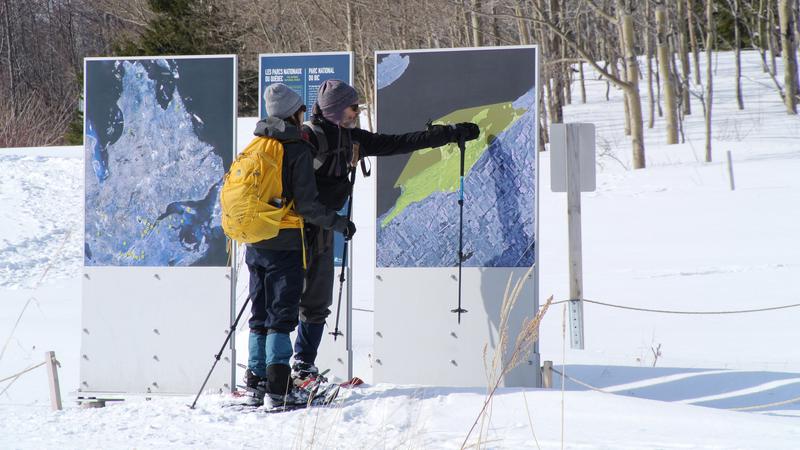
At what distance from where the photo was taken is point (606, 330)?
9156 mm

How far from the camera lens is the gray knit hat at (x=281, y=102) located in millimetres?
4969

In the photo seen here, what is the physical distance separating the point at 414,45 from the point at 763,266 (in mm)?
20985

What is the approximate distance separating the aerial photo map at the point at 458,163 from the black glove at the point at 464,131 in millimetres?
200

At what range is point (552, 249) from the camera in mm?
13250

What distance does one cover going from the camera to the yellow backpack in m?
4.76

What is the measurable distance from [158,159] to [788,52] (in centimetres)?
2226

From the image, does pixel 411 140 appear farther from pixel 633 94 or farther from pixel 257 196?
pixel 633 94

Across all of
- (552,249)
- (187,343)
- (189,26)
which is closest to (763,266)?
(552,249)

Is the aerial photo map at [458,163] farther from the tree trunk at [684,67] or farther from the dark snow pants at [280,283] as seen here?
the tree trunk at [684,67]

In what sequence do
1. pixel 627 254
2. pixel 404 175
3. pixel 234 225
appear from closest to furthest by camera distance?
pixel 234 225 → pixel 404 175 → pixel 627 254

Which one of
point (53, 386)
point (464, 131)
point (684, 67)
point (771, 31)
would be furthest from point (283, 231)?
point (771, 31)

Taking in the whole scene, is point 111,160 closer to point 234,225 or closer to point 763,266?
point 234,225

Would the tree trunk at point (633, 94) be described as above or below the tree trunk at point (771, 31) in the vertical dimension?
below

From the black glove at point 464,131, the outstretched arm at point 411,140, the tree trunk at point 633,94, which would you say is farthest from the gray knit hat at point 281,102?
the tree trunk at point 633,94
